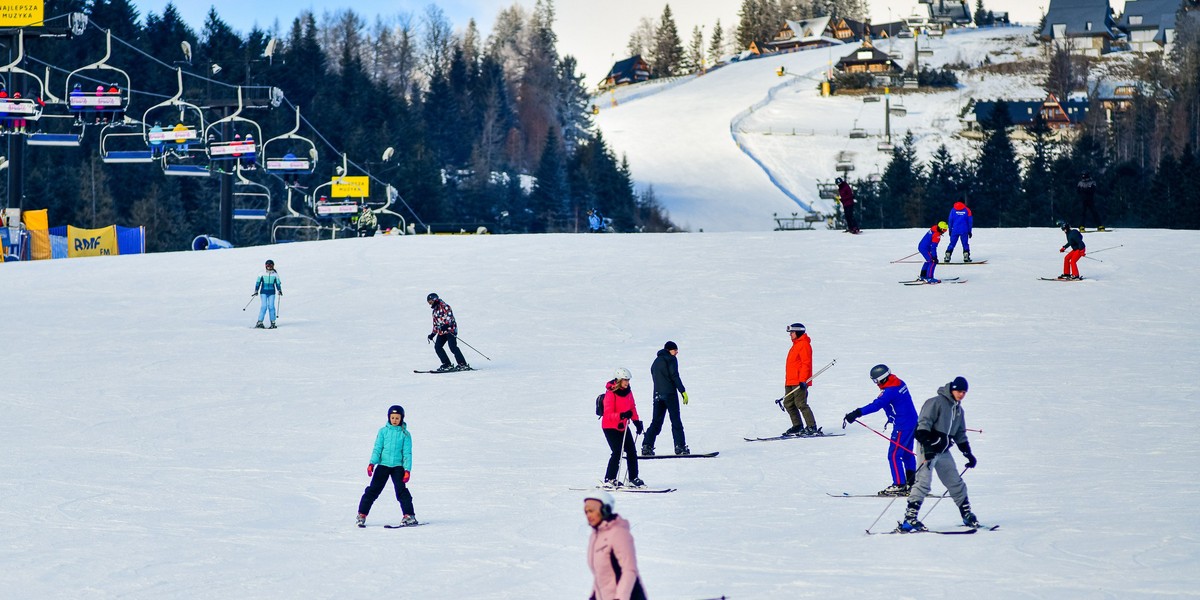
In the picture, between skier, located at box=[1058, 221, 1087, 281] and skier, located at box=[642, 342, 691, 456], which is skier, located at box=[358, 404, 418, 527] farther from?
skier, located at box=[1058, 221, 1087, 281]

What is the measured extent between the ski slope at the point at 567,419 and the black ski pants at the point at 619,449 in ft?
1.37

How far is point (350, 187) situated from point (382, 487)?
38.6m

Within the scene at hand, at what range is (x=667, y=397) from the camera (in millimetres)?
13734

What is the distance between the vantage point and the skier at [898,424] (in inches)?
447

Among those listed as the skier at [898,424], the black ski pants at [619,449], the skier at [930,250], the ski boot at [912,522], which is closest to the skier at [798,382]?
the black ski pants at [619,449]

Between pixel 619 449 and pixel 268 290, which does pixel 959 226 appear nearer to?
pixel 268 290

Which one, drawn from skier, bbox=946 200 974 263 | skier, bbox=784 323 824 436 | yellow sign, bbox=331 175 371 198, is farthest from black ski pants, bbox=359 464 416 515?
yellow sign, bbox=331 175 371 198

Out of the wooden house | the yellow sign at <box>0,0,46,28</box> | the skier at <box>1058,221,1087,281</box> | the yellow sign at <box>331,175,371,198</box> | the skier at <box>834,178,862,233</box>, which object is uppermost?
the wooden house

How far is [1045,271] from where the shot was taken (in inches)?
1088

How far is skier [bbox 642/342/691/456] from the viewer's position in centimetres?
1373

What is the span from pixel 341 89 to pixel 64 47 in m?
20.7

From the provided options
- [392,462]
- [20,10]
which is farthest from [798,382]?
[20,10]

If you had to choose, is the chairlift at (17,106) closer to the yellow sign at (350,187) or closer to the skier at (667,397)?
the yellow sign at (350,187)

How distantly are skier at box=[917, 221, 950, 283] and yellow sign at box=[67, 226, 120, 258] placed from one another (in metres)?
23.2
